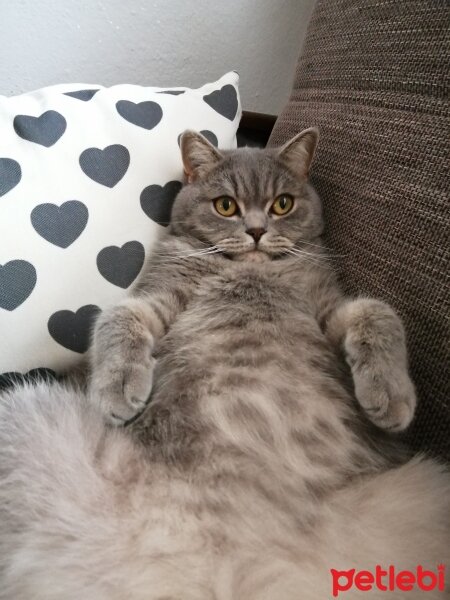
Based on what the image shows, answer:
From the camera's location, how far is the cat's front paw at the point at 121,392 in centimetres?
78

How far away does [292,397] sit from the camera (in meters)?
0.82

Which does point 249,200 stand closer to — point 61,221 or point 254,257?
point 254,257

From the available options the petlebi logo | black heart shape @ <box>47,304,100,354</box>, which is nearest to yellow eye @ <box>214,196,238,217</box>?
black heart shape @ <box>47,304,100,354</box>

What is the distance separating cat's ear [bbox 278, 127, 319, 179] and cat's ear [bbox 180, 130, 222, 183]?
17cm

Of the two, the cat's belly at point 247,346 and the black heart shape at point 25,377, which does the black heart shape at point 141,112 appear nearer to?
the cat's belly at point 247,346

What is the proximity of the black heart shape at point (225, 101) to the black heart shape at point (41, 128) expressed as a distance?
1.36 feet

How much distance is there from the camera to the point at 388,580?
26.0 inches

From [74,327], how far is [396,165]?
0.75 m

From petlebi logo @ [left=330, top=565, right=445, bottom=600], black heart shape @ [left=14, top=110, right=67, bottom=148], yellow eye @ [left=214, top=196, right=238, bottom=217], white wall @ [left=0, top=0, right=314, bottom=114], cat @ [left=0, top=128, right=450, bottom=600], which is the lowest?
petlebi logo @ [left=330, top=565, right=445, bottom=600]

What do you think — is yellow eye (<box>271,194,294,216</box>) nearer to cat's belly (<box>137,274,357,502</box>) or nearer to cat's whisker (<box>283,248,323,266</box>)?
cat's whisker (<box>283,248,323,266</box>)

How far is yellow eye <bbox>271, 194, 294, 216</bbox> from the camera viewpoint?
1.09 metres

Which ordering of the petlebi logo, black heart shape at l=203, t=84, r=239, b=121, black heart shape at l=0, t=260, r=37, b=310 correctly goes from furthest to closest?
1. black heart shape at l=203, t=84, r=239, b=121
2. black heart shape at l=0, t=260, r=37, b=310
3. the petlebi logo

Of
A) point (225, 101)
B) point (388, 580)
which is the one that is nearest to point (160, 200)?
point (225, 101)

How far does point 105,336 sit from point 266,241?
0.42 meters
